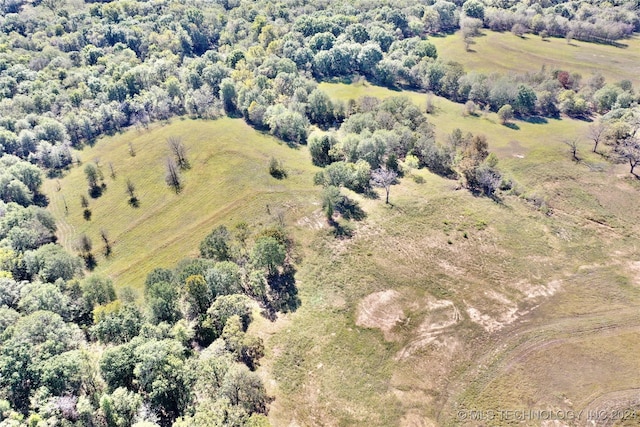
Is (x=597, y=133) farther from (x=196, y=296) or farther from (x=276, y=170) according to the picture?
(x=196, y=296)

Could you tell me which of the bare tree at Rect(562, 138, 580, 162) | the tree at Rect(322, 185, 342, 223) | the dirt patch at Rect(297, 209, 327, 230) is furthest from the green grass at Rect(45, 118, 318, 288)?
the bare tree at Rect(562, 138, 580, 162)

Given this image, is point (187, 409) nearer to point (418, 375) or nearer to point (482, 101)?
point (418, 375)

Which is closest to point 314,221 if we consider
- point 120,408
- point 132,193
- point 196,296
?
point 196,296

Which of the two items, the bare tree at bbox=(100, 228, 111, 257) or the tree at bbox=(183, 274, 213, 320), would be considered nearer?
the tree at bbox=(183, 274, 213, 320)

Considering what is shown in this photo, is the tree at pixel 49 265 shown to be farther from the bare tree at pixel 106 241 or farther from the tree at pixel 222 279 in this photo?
the tree at pixel 222 279

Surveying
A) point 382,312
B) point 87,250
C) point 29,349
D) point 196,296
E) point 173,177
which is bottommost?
point 87,250

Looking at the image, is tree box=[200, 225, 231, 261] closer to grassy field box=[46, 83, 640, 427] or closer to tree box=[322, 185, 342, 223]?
grassy field box=[46, 83, 640, 427]

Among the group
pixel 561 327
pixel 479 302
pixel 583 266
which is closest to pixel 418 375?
pixel 479 302
